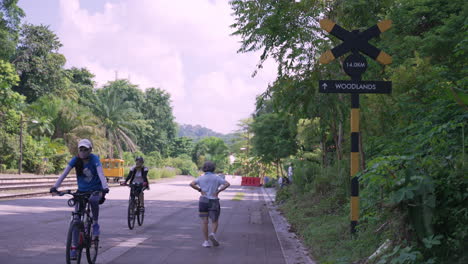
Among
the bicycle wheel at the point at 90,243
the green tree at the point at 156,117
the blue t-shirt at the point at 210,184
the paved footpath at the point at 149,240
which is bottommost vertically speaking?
the paved footpath at the point at 149,240

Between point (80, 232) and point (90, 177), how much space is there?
3.02 ft

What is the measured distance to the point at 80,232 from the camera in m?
7.16

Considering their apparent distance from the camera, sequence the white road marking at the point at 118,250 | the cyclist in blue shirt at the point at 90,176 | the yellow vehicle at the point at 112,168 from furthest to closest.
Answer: the yellow vehicle at the point at 112,168
the white road marking at the point at 118,250
the cyclist in blue shirt at the point at 90,176

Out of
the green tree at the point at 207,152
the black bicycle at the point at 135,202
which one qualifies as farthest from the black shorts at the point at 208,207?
the green tree at the point at 207,152

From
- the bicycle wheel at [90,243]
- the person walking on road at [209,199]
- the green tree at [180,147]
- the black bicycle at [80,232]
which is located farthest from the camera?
the green tree at [180,147]

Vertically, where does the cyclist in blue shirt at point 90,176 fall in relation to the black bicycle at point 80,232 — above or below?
above

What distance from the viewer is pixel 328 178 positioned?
16438mm

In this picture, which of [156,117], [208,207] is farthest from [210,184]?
[156,117]

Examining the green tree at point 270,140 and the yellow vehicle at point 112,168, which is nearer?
the green tree at point 270,140

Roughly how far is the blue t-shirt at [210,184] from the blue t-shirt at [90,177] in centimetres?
299

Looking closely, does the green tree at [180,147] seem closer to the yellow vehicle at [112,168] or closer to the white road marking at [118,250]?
the yellow vehicle at [112,168]

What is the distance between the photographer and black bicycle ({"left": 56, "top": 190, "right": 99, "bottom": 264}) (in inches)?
275

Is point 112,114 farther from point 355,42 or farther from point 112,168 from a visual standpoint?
point 355,42

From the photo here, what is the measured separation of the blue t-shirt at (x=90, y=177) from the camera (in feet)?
25.3
